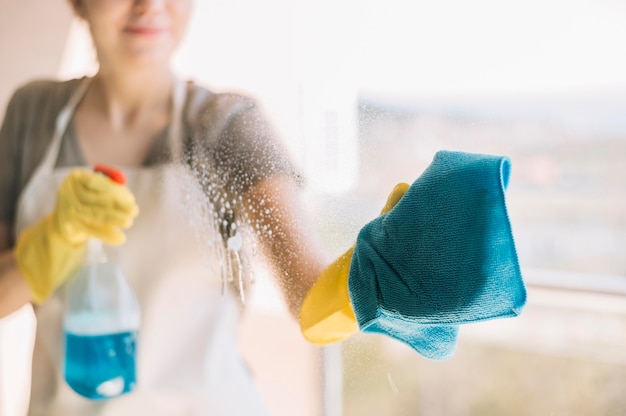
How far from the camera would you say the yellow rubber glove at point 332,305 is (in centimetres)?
56

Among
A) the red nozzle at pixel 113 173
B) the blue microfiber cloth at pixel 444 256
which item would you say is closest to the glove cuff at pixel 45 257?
the red nozzle at pixel 113 173

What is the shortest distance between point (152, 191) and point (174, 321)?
0.19m

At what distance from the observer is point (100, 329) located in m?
0.86

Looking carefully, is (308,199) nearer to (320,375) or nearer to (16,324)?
(320,375)

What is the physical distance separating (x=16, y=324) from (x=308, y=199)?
74 centimetres

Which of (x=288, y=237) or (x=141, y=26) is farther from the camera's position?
(x=141, y=26)

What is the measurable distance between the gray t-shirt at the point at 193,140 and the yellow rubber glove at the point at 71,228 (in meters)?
0.09

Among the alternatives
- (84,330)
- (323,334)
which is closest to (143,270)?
(84,330)

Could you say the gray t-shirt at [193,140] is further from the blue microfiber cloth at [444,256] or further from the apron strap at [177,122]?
the blue microfiber cloth at [444,256]

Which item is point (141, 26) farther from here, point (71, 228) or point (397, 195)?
point (397, 195)

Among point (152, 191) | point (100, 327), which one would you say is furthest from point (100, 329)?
point (152, 191)

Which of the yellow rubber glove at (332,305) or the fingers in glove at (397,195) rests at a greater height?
the fingers in glove at (397,195)

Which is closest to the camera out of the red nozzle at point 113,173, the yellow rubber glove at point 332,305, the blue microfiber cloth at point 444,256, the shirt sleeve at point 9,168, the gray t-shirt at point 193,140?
the blue microfiber cloth at point 444,256

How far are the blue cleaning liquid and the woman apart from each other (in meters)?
0.02
